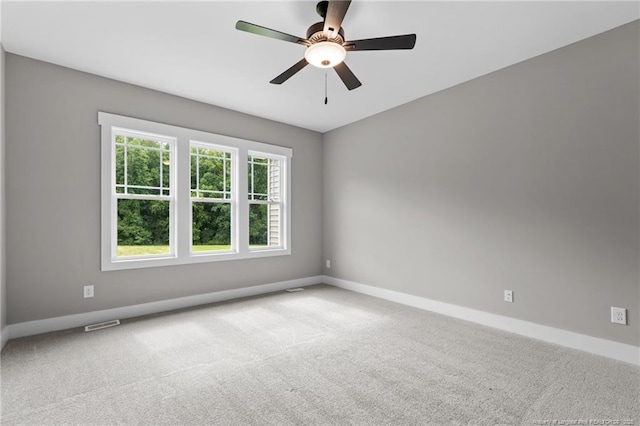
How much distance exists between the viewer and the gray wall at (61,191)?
117 inches

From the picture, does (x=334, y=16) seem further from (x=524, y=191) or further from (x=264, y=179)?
(x=264, y=179)

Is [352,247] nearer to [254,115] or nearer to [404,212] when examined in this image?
[404,212]

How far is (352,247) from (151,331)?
2.97 meters

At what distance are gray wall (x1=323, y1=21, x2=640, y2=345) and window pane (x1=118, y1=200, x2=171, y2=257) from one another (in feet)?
9.46

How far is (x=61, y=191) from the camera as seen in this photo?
10.4 feet

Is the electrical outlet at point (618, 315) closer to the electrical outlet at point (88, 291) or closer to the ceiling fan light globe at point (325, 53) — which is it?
the ceiling fan light globe at point (325, 53)

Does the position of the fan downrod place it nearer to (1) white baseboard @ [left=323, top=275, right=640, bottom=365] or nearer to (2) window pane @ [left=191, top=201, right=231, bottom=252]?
(2) window pane @ [left=191, top=201, right=231, bottom=252]

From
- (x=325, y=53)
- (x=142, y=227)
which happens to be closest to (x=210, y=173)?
(x=142, y=227)

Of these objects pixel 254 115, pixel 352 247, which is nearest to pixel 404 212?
pixel 352 247

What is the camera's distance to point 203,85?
12.0ft

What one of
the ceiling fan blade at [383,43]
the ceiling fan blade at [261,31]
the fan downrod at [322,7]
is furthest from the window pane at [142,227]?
the ceiling fan blade at [383,43]

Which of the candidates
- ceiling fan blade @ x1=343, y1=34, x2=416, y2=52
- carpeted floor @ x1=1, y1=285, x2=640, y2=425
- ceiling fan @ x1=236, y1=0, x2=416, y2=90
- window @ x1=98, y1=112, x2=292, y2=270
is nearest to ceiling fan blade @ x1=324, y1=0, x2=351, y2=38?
ceiling fan @ x1=236, y1=0, x2=416, y2=90

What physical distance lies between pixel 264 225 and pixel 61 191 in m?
2.57

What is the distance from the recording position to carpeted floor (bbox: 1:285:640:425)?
1817mm
